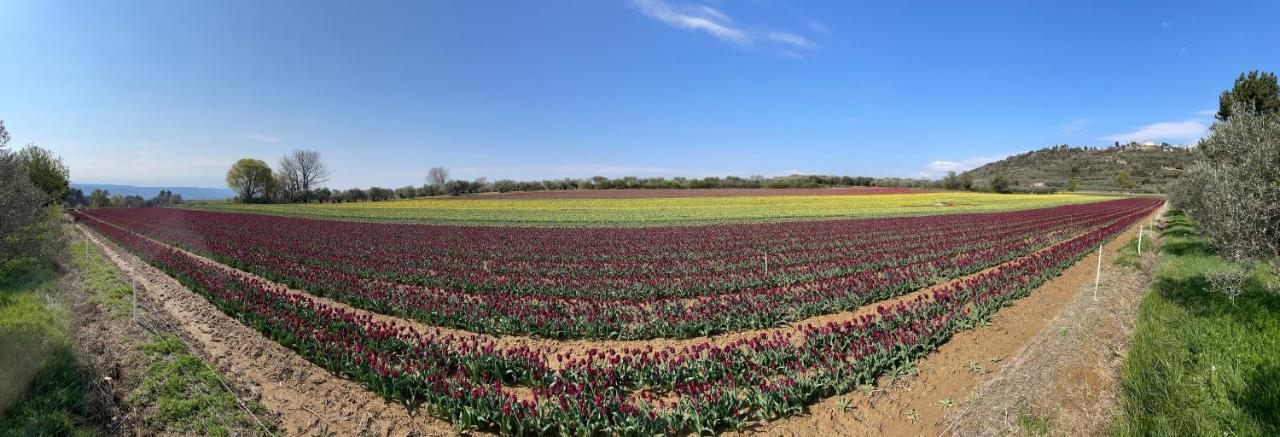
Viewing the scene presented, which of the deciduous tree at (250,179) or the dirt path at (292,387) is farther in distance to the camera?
the deciduous tree at (250,179)

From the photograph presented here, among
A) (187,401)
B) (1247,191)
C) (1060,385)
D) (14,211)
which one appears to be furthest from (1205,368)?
(14,211)

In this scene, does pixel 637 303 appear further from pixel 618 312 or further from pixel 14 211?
pixel 14 211

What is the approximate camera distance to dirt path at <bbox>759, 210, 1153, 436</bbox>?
6.09 meters

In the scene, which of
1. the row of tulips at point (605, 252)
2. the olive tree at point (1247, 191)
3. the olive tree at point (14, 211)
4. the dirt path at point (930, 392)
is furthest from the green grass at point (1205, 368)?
the olive tree at point (14, 211)

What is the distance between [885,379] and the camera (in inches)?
289

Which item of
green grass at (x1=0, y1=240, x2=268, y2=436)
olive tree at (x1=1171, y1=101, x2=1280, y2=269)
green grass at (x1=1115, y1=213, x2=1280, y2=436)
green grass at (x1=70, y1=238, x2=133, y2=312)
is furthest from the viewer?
green grass at (x1=70, y1=238, x2=133, y2=312)

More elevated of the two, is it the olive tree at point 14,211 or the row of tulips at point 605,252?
the olive tree at point 14,211

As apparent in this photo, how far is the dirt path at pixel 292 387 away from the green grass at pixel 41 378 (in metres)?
1.61

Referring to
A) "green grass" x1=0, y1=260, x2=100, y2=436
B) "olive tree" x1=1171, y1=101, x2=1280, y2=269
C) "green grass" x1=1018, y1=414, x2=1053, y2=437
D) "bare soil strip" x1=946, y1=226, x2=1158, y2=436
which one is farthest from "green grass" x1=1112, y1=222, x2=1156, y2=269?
"green grass" x1=0, y1=260, x2=100, y2=436

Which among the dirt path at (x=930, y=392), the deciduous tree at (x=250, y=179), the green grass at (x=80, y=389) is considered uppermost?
the deciduous tree at (x=250, y=179)

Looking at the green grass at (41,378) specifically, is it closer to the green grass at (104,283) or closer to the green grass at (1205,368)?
the green grass at (104,283)

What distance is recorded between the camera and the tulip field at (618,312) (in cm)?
657

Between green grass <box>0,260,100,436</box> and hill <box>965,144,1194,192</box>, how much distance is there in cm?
13068

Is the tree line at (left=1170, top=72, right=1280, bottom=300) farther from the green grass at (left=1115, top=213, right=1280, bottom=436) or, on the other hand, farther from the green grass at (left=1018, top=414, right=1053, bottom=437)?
the green grass at (left=1018, top=414, right=1053, bottom=437)
